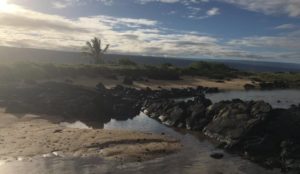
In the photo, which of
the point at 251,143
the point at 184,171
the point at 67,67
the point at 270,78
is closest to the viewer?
the point at 184,171

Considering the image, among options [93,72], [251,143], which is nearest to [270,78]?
[93,72]

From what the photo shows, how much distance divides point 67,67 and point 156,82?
50.2ft

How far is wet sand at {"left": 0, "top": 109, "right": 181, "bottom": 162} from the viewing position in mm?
25525

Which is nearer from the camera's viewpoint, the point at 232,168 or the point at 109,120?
the point at 232,168

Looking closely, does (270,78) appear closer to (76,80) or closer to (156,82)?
(156,82)

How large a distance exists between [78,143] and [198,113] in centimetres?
1241

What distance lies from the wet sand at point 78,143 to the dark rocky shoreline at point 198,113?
14.2 ft

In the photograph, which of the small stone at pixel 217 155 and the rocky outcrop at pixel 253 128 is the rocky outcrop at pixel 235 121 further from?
the small stone at pixel 217 155

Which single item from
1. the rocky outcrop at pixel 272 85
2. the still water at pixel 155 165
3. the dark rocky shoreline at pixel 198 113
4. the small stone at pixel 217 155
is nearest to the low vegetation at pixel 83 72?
the rocky outcrop at pixel 272 85

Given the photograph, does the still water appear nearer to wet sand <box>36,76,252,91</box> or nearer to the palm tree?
wet sand <box>36,76,252,91</box>

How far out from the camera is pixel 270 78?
103125 mm

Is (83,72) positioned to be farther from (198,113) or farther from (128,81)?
(198,113)

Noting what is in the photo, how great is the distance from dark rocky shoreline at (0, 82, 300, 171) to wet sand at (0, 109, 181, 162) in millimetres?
4318

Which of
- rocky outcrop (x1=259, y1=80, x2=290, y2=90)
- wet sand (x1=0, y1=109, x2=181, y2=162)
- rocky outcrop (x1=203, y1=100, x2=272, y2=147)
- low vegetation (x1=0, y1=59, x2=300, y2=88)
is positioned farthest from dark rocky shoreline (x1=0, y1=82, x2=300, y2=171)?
rocky outcrop (x1=259, y1=80, x2=290, y2=90)
